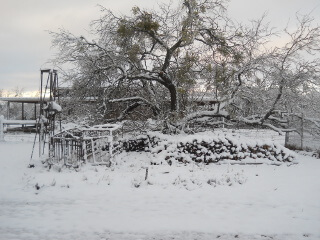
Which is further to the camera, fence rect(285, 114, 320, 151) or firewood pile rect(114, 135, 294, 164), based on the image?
fence rect(285, 114, 320, 151)

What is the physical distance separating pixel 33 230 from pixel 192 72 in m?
9.95

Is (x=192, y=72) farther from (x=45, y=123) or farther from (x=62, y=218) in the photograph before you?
(x=62, y=218)

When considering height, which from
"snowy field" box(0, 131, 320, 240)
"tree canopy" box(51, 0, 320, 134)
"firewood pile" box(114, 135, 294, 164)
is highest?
"tree canopy" box(51, 0, 320, 134)

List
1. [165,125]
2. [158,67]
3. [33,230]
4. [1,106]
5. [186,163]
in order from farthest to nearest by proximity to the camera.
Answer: [1,106] < [158,67] < [165,125] < [186,163] < [33,230]

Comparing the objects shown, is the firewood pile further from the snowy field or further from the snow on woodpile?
the snowy field

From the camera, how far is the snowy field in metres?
4.98

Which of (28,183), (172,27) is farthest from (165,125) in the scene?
(28,183)

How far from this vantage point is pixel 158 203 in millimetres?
6406

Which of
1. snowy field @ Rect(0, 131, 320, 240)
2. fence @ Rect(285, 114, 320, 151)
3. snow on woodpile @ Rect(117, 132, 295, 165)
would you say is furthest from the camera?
fence @ Rect(285, 114, 320, 151)

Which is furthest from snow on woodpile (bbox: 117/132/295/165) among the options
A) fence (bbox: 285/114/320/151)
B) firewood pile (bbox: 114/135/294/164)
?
fence (bbox: 285/114/320/151)

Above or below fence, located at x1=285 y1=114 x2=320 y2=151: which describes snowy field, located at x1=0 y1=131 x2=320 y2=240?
below

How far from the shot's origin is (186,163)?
1024cm

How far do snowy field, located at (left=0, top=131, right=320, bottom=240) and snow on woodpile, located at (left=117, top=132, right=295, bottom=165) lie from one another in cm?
69

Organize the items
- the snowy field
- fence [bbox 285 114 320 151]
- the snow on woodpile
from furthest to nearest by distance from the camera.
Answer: fence [bbox 285 114 320 151]
the snow on woodpile
the snowy field
